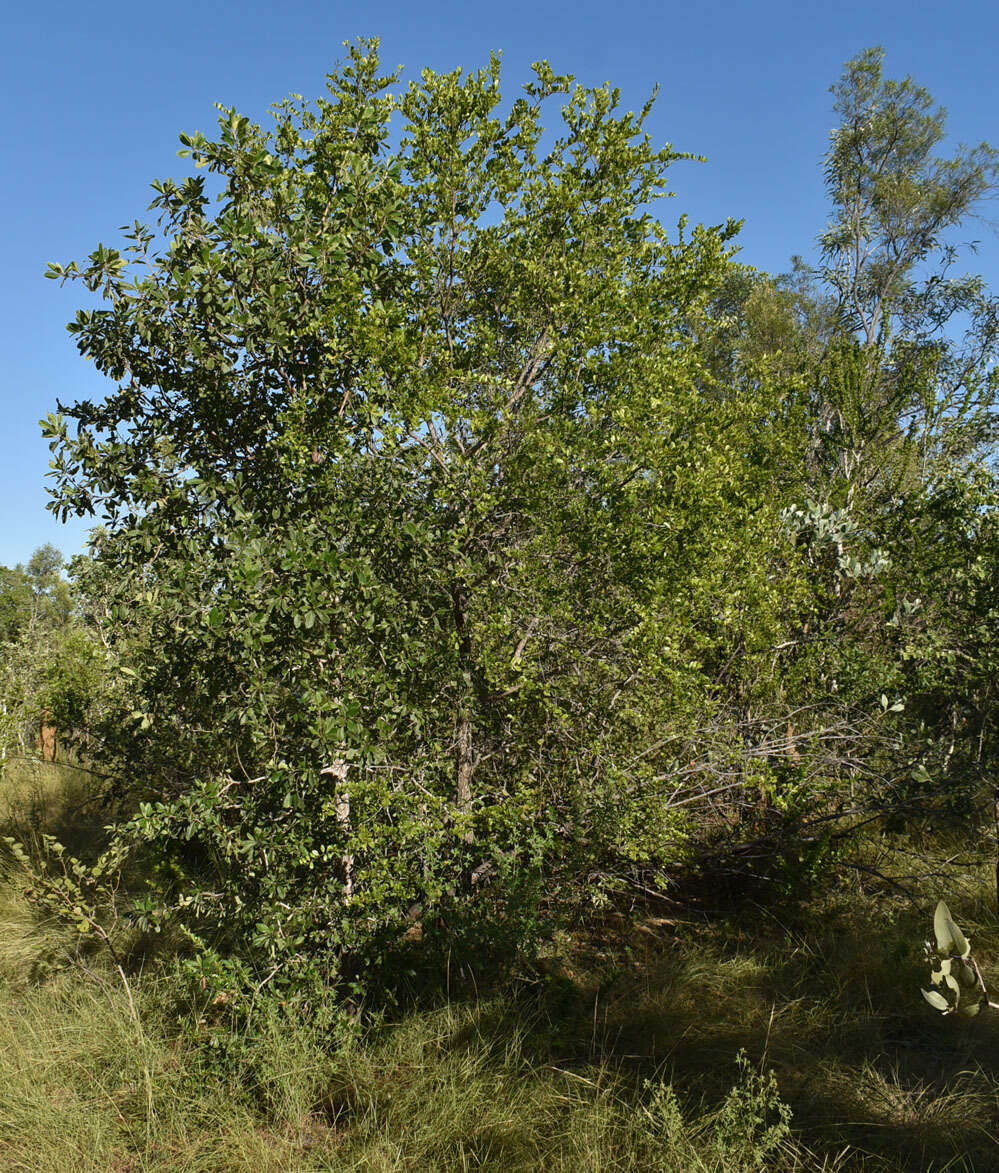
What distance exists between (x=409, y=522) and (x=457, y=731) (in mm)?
1444

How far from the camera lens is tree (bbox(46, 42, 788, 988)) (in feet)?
12.7

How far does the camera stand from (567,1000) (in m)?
4.46

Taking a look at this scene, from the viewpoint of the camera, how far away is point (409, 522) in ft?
12.6

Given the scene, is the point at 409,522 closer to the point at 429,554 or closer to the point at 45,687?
the point at 429,554

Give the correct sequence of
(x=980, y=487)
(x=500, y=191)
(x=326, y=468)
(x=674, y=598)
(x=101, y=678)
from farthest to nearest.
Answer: (x=101, y=678) → (x=980, y=487) → (x=500, y=191) → (x=674, y=598) → (x=326, y=468)

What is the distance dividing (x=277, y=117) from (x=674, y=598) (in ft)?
10.9

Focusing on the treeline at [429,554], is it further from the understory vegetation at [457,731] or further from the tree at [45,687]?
the tree at [45,687]

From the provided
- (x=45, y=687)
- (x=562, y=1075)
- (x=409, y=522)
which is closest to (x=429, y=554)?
(x=409, y=522)

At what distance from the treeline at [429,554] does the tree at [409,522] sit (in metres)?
0.02

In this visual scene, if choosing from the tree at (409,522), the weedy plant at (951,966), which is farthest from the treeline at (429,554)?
the weedy plant at (951,966)

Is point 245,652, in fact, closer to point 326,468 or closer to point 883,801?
point 326,468

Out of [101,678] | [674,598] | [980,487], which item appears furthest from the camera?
[101,678]

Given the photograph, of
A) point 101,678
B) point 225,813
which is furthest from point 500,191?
point 101,678

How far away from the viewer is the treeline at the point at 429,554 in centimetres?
389
